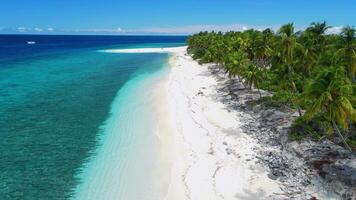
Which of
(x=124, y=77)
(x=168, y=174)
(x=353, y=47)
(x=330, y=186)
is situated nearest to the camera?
(x=330, y=186)

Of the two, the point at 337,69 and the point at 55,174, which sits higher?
the point at 337,69

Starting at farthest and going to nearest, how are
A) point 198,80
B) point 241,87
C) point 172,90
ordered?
point 198,80 < point 172,90 < point 241,87

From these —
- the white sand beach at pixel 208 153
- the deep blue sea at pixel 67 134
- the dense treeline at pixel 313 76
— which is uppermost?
the dense treeline at pixel 313 76

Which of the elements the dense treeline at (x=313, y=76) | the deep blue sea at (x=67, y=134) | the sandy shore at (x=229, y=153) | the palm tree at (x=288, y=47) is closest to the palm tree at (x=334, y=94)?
the dense treeline at (x=313, y=76)

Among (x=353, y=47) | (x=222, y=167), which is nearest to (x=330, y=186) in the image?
(x=222, y=167)

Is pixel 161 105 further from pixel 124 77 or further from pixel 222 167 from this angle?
pixel 124 77

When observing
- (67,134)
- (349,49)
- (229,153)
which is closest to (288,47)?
(349,49)

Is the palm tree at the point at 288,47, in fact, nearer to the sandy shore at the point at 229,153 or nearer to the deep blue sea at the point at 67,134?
the sandy shore at the point at 229,153

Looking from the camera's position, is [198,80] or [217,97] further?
[198,80]
